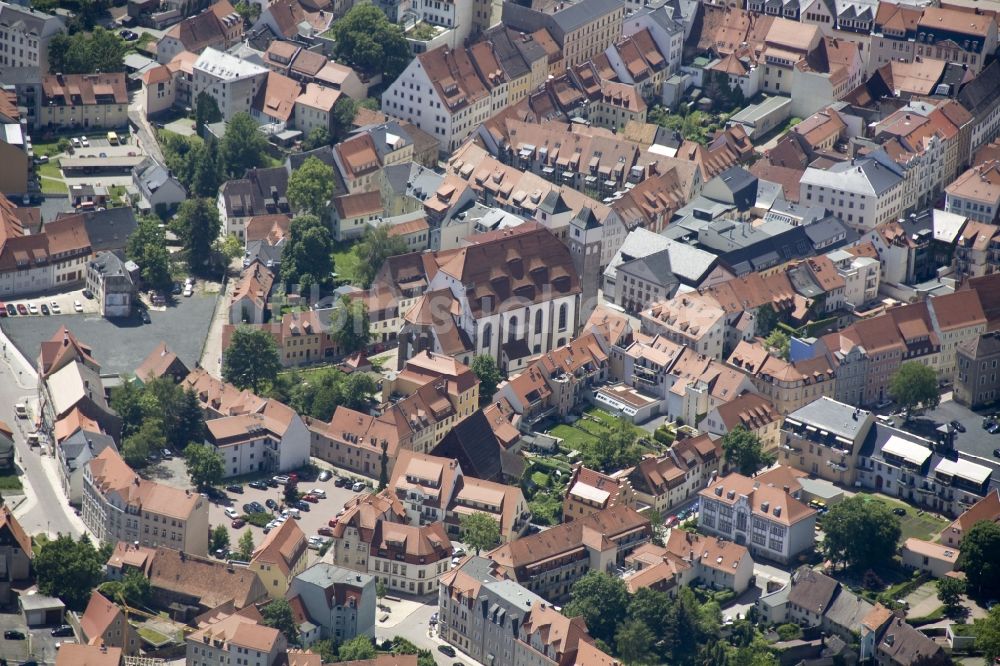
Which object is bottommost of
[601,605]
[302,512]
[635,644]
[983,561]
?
[635,644]

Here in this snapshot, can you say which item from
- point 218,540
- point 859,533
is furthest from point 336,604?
point 859,533

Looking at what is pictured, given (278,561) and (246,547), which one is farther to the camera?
(246,547)

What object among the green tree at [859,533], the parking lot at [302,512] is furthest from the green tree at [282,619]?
the green tree at [859,533]

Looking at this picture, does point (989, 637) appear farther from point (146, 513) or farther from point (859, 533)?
point (146, 513)

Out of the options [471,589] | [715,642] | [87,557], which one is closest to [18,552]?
[87,557]

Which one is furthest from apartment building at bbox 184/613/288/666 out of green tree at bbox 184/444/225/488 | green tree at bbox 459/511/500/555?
green tree at bbox 184/444/225/488

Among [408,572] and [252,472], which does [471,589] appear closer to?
[408,572]

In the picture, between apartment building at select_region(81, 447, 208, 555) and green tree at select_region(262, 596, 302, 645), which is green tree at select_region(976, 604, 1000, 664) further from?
apartment building at select_region(81, 447, 208, 555)
